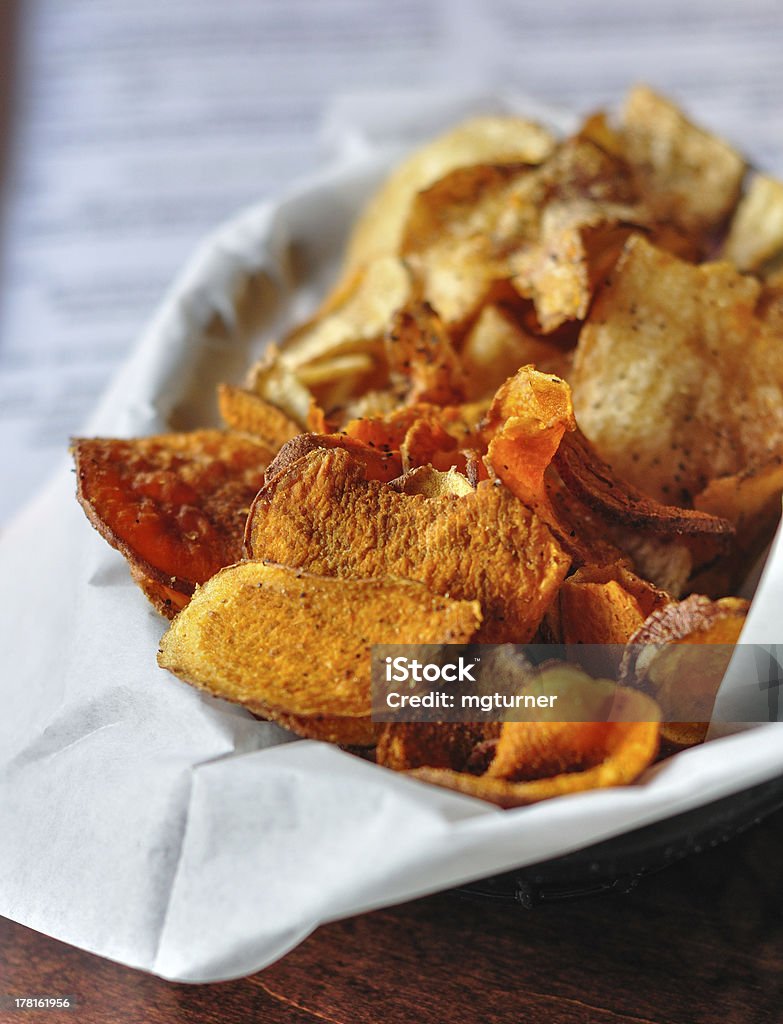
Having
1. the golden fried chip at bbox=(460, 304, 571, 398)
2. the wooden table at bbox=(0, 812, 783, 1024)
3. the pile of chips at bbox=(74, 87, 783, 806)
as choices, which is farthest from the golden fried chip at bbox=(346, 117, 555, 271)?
the wooden table at bbox=(0, 812, 783, 1024)

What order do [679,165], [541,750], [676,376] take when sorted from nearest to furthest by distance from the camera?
[541,750], [676,376], [679,165]

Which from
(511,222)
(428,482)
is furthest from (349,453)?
(511,222)

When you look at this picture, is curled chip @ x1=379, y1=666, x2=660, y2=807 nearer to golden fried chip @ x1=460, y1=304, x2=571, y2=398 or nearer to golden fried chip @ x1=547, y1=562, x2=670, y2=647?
golden fried chip @ x1=547, y1=562, x2=670, y2=647

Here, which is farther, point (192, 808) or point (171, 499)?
point (171, 499)

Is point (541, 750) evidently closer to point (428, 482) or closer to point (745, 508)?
point (428, 482)

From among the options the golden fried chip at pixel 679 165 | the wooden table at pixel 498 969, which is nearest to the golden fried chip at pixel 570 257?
the golden fried chip at pixel 679 165

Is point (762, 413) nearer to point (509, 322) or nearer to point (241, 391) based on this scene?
point (509, 322)

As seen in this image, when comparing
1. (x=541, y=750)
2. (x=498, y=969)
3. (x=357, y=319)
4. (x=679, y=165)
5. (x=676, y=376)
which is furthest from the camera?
(x=679, y=165)
